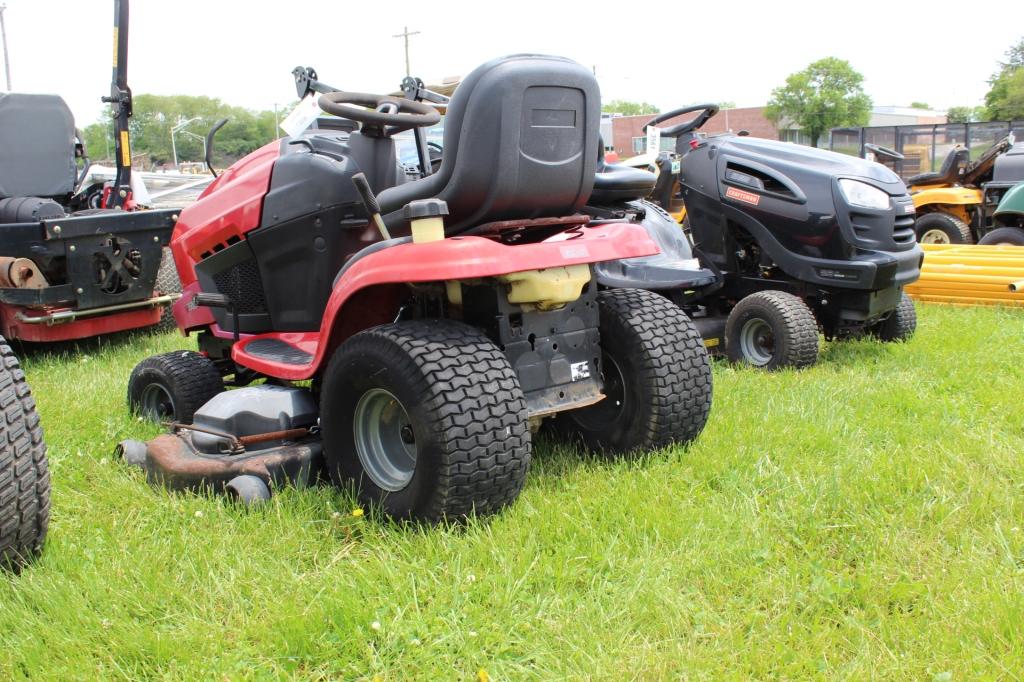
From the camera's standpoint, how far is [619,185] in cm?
388

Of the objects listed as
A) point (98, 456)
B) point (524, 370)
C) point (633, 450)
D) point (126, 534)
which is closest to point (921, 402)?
point (633, 450)

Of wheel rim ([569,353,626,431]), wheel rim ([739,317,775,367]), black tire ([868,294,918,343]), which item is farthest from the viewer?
black tire ([868,294,918,343])

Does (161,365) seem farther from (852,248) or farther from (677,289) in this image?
(852,248)

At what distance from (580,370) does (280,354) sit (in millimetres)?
1277

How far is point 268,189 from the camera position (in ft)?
12.6

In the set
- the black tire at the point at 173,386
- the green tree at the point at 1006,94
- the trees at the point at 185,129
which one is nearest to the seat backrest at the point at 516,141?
the black tire at the point at 173,386

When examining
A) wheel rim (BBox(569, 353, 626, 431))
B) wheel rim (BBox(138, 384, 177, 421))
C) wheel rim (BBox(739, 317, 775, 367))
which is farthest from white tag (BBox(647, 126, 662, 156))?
wheel rim (BBox(138, 384, 177, 421))

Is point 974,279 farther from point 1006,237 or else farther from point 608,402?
point 608,402

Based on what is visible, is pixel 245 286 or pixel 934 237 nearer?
pixel 245 286


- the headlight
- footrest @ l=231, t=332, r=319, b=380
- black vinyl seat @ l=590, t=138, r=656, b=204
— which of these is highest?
black vinyl seat @ l=590, t=138, r=656, b=204

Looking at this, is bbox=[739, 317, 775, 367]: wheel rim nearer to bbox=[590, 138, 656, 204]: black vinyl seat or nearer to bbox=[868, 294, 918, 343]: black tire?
bbox=[868, 294, 918, 343]: black tire

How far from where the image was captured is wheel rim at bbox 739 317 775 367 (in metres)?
5.32

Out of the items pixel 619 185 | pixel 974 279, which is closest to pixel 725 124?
pixel 974 279

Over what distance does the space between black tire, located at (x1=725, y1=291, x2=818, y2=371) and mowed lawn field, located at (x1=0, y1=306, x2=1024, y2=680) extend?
125 cm
